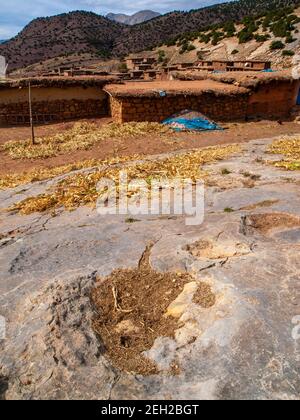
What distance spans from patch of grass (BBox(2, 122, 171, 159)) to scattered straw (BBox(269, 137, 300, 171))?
552 cm

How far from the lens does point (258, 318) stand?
351 centimetres

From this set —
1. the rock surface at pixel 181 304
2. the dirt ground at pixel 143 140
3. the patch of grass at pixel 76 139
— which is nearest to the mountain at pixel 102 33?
the dirt ground at pixel 143 140

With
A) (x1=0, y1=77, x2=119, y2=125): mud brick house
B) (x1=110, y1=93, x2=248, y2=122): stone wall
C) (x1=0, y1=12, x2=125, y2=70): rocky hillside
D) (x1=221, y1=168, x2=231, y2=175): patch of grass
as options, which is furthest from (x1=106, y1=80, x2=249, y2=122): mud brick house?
(x1=0, y1=12, x2=125, y2=70): rocky hillside

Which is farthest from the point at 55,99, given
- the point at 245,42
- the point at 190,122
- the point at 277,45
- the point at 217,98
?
the point at 245,42

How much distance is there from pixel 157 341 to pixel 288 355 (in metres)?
1.09

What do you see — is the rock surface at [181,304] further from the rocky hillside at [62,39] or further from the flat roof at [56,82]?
the rocky hillside at [62,39]

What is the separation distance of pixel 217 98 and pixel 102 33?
210 ft

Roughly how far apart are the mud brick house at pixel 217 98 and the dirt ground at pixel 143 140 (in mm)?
883

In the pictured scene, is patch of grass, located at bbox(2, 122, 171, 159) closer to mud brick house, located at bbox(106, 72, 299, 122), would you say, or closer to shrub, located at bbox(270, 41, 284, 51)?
mud brick house, located at bbox(106, 72, 299, 122)

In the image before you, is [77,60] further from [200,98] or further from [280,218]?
[280,218]

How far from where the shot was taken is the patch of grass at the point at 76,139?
13040 mm

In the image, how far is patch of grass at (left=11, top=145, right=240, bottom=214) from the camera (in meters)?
7.25

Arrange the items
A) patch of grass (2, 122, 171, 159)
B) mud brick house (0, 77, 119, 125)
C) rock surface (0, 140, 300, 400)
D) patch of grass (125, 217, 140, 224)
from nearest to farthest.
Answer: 1. rock surface (0, 140, 300, 400)
2. patch of grass (125, 217, 140, 224)
3. patch of grass (2, 122, 171, 159)
4. mud brick house (0, 77, 119, 125)
